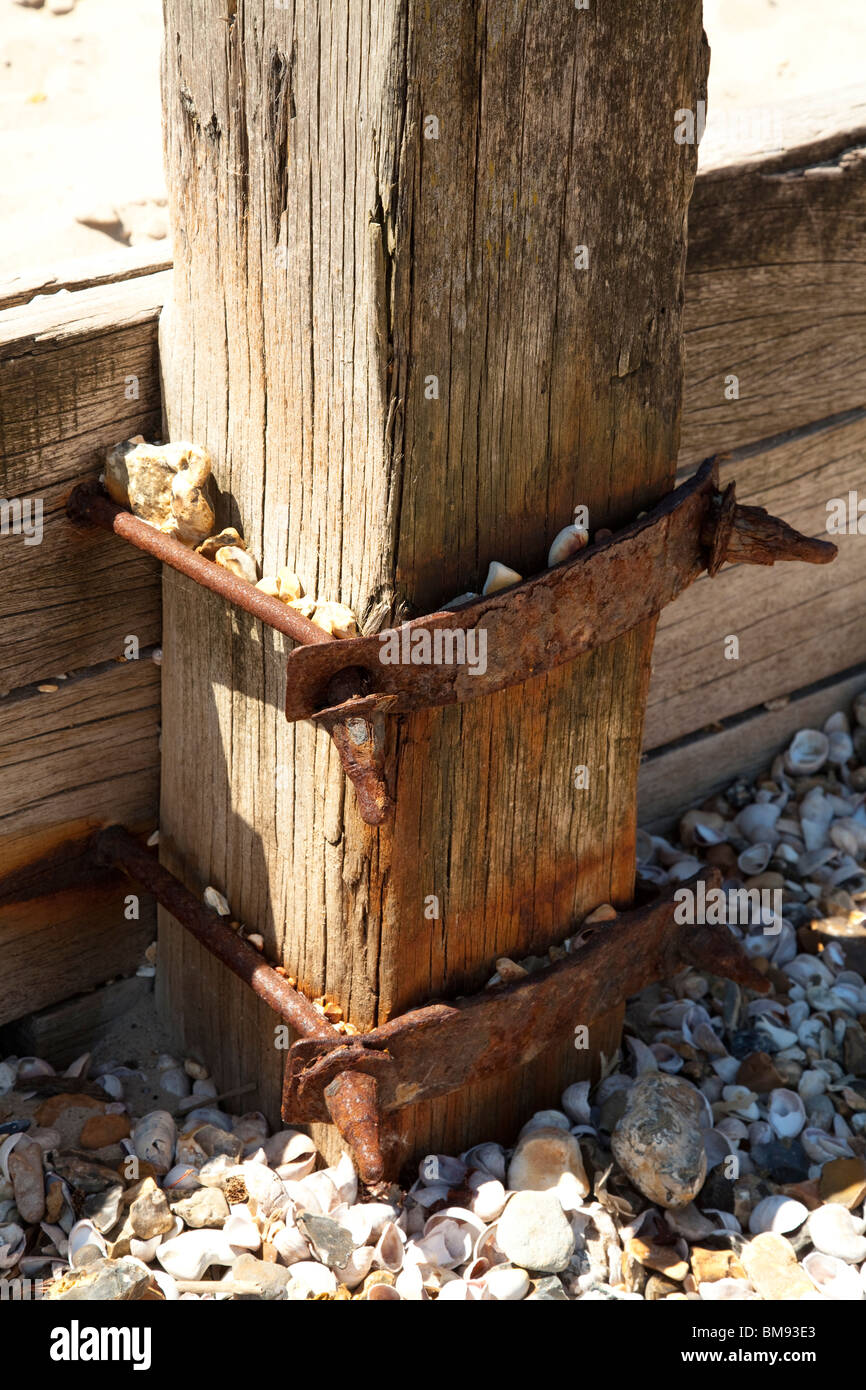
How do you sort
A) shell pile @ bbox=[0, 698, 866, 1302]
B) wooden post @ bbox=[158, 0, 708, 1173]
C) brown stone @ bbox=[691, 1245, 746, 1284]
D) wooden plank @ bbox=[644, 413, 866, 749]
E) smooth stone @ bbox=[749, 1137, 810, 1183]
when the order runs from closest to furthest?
wooden post @ bbox=[158, 0, 708, 1173] → shell pile @ bbox=[0, 698, 866, 1302] → brown stone @ bbox=[691, 1245, 746, 1284] → smooth stone @ bbox=[749, 1137, 810, 1183] → wooden plank @ bbox=[644, 413, 866, 749]

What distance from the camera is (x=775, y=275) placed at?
8.89ft

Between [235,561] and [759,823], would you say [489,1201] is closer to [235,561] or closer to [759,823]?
[235,561]

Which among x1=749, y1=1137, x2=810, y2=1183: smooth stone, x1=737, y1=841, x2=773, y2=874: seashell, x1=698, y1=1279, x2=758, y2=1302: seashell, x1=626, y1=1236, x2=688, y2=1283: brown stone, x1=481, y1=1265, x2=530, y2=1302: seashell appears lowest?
x1=749, y1=1137, x2=810, y2=1183: smooth stone

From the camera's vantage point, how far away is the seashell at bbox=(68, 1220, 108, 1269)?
217 centimetres

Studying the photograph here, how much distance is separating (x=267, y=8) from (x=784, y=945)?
219 centimetres

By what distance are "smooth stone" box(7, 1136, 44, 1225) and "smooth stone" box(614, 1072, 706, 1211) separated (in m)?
0.97

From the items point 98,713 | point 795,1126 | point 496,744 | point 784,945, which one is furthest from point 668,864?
point 98,713

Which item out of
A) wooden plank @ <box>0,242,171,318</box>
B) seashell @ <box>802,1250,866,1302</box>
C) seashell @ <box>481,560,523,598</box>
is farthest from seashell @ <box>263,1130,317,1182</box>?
wooden plank @ <box>0,242,171,318</box>

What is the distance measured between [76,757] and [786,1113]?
4.91 ft

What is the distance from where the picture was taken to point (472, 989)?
2256 mm

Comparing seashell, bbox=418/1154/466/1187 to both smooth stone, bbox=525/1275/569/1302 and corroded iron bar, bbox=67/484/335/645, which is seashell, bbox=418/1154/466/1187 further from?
corroded iron bar, bbox=67/484/335/645

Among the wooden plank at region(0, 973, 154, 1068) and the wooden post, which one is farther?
the wooden plank at region(0, 973, 154, 1068)

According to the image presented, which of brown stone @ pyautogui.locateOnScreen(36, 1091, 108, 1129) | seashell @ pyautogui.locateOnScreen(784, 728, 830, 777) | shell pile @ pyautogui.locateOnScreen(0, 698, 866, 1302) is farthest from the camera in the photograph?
seashell @ pyautogui.locateOnScreen(784, 728, 830, 777)

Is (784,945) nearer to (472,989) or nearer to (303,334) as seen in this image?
(472,989)
